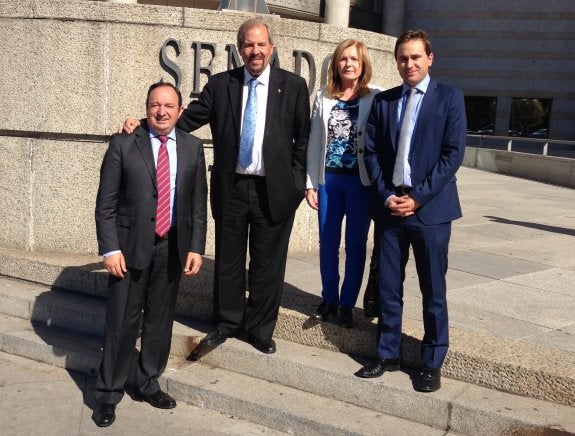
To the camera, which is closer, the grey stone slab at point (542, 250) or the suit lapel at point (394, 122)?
the suit lapel at point (394, 122)

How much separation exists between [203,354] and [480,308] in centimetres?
202

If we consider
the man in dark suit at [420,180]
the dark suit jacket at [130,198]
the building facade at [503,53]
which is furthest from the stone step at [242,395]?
the building facade at [503,53]

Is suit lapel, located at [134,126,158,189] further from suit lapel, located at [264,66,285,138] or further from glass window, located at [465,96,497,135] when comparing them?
glass window, located at [465,96,497,135]

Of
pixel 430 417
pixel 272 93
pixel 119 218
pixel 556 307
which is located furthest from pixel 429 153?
pixel 556 307

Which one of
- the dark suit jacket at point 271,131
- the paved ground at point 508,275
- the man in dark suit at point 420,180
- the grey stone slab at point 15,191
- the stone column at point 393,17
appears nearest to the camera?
the man in dark suit at point 420,180

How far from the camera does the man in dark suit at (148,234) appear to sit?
4457 millimetres

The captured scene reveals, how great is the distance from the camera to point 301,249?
7.70 metres

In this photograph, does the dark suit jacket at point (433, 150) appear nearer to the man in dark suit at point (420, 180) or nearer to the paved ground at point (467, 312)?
the man in dark suit at point (420, 180)

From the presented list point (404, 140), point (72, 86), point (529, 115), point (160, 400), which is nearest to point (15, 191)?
point (72, 86)

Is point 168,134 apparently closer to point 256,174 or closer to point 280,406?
point 256,174

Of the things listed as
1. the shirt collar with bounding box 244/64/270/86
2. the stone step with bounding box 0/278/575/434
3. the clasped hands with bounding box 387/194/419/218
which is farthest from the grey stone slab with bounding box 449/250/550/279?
the shirt collar with bounding box 244/64/270/86

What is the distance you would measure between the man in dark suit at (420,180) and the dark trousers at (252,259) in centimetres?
76

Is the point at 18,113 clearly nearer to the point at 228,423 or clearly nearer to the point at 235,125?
the point at 235,125

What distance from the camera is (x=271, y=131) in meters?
4.90
